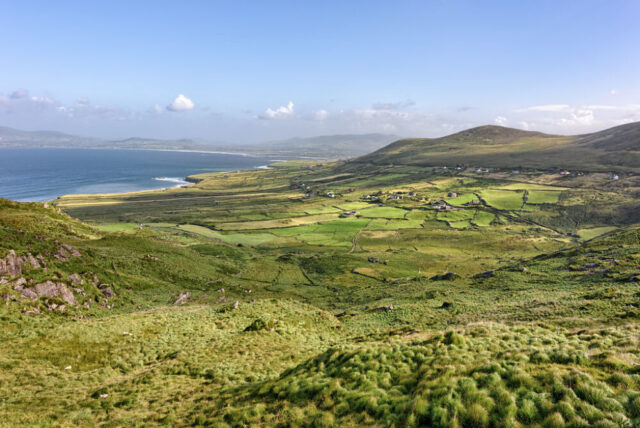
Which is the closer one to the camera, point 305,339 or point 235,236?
point 305,339

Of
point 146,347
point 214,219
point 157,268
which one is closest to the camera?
point 146,347

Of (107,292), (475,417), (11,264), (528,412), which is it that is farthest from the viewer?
(107,292)

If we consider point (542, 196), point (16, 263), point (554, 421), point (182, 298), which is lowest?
point (182, 298)

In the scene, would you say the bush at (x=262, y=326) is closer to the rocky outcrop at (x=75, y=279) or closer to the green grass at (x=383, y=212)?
the rocky outcrop at (x=75, y=279)

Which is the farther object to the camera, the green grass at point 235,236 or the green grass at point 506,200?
the green grass at point 506,200

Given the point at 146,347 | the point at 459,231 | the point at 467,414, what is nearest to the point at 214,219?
the point at 459,231

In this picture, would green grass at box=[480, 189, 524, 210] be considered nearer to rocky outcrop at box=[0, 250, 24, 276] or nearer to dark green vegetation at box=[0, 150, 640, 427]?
dark green vegetation at box=[0, 150, 640, 427]

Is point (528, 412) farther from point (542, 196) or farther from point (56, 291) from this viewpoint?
point (542, 196)

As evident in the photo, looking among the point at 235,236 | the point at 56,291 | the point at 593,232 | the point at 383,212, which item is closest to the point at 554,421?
the point at 56,291

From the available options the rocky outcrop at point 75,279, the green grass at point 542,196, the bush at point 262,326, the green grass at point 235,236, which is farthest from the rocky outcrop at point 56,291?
the green grass at point 542,196

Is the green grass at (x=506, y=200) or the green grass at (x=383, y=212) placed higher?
the green grass at (x=506, y=200)

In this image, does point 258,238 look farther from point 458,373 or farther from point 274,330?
point 458,373
